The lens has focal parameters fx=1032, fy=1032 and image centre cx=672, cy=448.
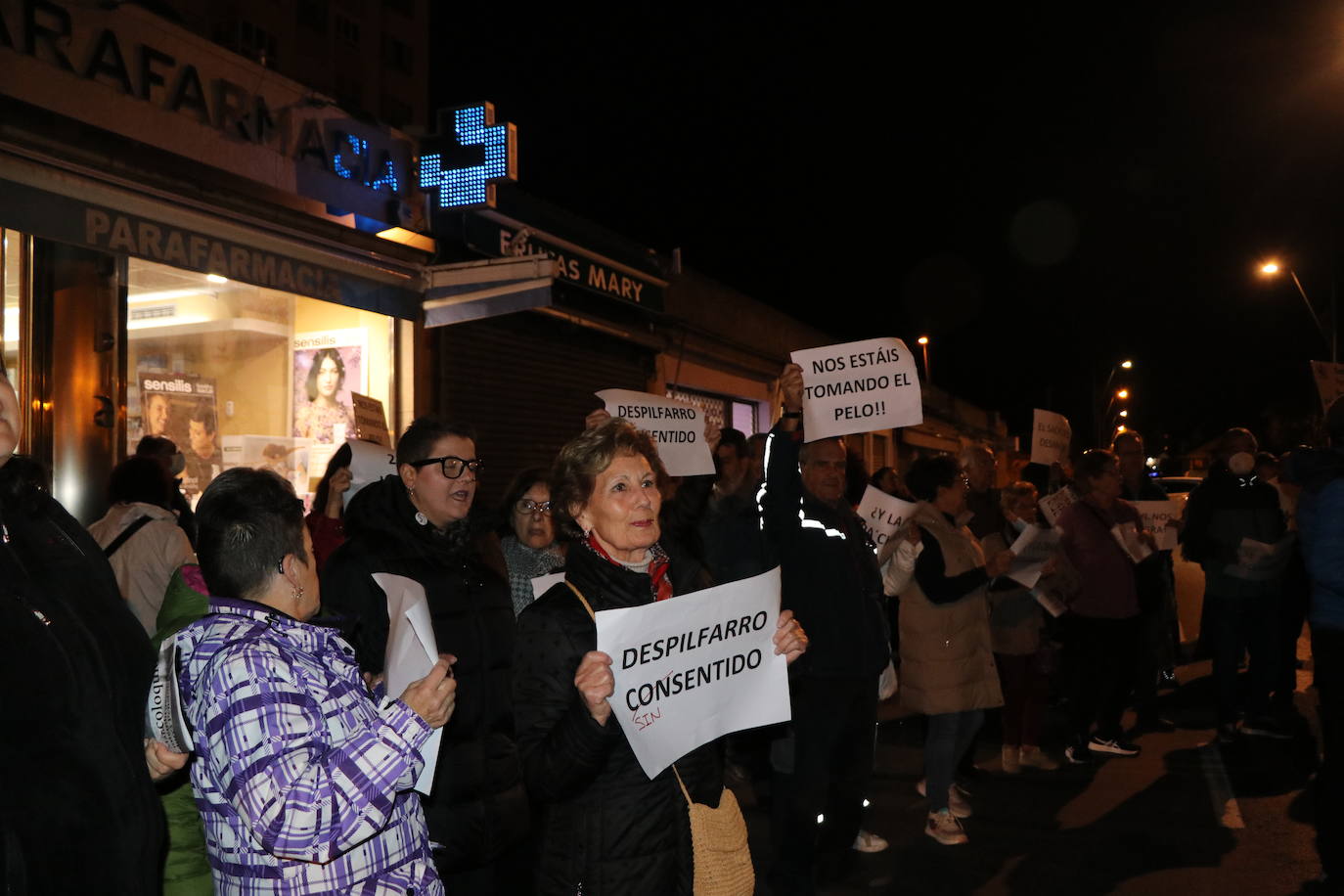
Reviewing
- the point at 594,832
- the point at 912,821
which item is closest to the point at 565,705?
the point at 594,832

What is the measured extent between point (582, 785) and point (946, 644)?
12.5 ft

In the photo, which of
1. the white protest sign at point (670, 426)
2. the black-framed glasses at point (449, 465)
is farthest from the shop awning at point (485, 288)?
the black-framed glasses at point (449, 465)

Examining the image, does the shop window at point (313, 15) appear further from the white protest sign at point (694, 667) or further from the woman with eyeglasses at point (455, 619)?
the white protest sign at point (694, 667)

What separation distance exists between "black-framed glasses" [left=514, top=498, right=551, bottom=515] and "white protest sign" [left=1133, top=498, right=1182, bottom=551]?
5599 mm

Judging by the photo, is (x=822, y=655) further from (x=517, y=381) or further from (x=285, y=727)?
(x=517, y=381)

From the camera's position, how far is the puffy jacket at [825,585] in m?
4.60

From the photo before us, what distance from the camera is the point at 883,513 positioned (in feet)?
19.6

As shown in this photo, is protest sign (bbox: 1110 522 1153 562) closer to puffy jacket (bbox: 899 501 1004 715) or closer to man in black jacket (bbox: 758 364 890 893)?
puffy jacket (bbox: 899 501 1004 715)

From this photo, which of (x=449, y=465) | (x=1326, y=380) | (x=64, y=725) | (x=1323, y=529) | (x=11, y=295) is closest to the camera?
(x=64, y=725)

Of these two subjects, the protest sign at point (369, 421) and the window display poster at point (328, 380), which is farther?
the window display poster at point (328, 380)

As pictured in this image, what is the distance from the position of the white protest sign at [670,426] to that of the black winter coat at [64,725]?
4181mm

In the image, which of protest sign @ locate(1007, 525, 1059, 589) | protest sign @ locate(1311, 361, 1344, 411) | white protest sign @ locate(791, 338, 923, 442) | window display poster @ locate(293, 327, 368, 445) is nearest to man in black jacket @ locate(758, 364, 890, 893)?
white protest sign @ locate(791, 338, 923, 442)

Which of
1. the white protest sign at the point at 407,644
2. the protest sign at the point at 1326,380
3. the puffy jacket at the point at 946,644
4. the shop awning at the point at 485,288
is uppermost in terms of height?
the shop awning at the point at 485,288

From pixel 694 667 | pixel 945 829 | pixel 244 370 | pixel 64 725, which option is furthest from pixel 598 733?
pixel 244 370
